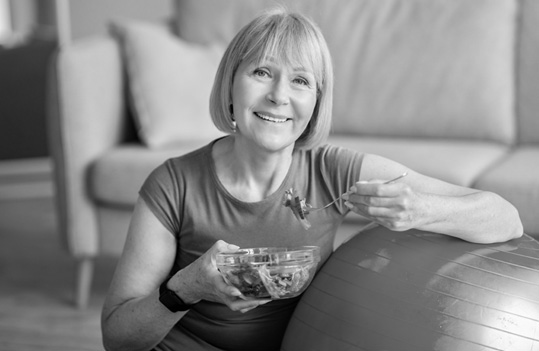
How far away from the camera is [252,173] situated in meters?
1.60

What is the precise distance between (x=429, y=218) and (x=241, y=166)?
385 mm

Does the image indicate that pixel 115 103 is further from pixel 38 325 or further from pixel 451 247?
pixel 451 247

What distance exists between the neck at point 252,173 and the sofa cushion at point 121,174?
42.8 inches

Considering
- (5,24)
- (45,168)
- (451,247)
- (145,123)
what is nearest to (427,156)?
(145,123)

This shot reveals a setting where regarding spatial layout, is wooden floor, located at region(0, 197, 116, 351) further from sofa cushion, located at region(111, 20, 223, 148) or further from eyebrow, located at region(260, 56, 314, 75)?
eyebrow, located at region(260, 56, 314, 75)

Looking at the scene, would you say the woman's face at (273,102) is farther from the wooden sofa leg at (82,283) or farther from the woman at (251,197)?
the wooden sofa leg at (82,283)

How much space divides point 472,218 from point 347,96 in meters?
1.63

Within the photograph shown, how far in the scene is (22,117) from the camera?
182 inches

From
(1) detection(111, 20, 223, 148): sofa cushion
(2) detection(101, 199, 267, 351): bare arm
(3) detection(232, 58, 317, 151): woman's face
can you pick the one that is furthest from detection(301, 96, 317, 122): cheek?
(1) detection(111, 20, 223, 148): sofa cushion

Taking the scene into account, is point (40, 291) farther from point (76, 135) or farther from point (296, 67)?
point (296, 67)

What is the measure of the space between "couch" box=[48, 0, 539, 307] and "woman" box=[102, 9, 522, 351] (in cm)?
102

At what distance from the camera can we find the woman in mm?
1499

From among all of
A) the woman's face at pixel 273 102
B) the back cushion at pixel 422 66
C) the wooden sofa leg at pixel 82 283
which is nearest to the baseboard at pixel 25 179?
the wooden sofa leg at pixel 82 283

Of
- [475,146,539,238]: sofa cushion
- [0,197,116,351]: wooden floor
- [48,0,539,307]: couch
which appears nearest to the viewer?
[475,146,539,238]: sofa cushion
